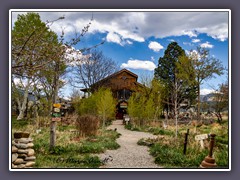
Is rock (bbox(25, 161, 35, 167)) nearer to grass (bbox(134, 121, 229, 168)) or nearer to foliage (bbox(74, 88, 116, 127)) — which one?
grass (bbox(134, 121, 229, 168))

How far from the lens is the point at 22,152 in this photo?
4.96 m

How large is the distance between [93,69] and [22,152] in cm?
208

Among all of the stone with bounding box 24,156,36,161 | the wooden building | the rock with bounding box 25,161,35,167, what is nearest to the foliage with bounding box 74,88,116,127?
the wooden building

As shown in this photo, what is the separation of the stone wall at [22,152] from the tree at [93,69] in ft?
4.62

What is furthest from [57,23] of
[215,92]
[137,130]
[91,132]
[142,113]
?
[142,113]

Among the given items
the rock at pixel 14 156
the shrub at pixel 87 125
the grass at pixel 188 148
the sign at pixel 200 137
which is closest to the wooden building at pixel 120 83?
the grass at pixel 188 148

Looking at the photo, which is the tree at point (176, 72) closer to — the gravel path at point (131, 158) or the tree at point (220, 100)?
the tree at point (220, 100)

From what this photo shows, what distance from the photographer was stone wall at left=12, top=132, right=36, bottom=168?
475 centimetres

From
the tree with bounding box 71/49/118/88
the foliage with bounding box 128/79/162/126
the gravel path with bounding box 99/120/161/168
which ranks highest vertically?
the tree with bounding box 71/49/118/88

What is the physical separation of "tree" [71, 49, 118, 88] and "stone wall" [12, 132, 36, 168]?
141 cm

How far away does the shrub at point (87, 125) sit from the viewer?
904 centimetres

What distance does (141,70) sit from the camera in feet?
17.4
